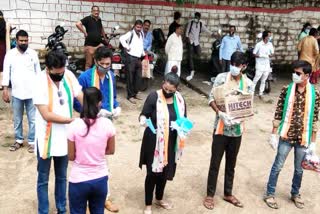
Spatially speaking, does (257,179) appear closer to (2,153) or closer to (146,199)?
(146,199)

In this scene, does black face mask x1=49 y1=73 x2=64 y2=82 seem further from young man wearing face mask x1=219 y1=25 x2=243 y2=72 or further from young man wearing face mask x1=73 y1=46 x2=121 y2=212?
young man wearing face mask x1=219 y1=25 x2=243 y2=72

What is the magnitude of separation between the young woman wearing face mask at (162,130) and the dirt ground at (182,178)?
64 cm

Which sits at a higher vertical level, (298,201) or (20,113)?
(20,113)

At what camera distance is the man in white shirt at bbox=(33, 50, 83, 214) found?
397cm

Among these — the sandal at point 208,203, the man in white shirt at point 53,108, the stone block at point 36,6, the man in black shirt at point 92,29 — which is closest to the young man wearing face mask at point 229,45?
the man in black shirt at point 92,29

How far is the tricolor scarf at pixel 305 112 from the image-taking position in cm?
495

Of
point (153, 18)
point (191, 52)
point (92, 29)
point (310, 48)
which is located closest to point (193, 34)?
point (191, 52)

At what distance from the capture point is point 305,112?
4965mm

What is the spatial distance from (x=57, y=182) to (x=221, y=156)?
1848 millimetres

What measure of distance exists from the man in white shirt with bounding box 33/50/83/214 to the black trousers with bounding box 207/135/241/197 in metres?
1.67

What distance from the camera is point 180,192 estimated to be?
550cm

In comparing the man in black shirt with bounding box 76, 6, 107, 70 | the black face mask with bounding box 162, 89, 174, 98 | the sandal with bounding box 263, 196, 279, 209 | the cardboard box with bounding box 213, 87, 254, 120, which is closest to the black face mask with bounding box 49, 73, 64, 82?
the black face mask with bounding box 162, 89, 174, 98

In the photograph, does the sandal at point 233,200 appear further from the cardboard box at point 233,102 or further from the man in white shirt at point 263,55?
the man in white shirt at point 263,55

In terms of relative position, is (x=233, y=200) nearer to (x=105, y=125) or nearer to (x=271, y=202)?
(x=271, y=202)
